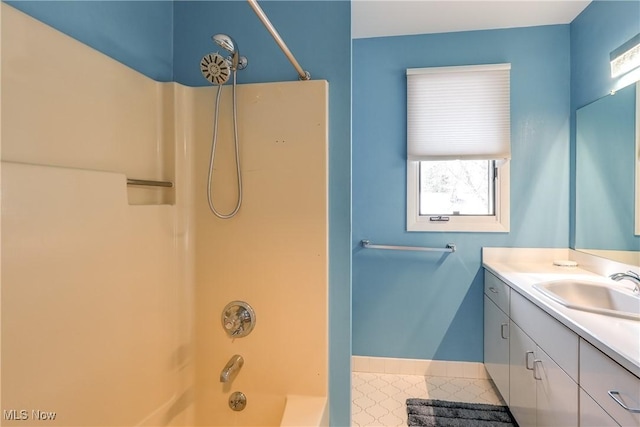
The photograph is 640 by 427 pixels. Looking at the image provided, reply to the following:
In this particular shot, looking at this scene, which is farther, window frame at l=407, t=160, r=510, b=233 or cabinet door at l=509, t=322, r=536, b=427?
window frame at l=407, t=160, r=510, b=233

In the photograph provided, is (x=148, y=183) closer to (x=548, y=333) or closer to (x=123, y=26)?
(x=123, y=26)

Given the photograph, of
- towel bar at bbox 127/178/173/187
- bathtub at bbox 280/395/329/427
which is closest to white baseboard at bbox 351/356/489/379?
bathtub at bbox 280/395/329/427

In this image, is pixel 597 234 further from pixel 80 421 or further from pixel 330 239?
pixel 80 421

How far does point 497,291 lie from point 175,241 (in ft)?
6.32

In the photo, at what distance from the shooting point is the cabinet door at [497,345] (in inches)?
75.2

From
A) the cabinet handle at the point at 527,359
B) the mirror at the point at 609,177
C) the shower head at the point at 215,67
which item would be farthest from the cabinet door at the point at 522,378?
the shower head at the point at 215,67

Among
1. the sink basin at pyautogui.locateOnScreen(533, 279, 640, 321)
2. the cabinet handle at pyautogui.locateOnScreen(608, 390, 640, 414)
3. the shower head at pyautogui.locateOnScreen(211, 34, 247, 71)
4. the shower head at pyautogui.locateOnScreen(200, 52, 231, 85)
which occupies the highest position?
the shower head at pyautogui.locateOnScreen(211, 34, 247, 71)

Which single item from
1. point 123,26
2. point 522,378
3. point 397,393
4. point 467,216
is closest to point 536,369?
point 522,378

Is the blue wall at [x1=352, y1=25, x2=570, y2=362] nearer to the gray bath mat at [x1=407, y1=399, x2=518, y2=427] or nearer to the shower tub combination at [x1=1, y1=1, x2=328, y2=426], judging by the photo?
the gray bath mat at [x1=407, y1=399, x2=518, y2=427]

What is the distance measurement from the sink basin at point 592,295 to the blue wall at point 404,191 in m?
0.59

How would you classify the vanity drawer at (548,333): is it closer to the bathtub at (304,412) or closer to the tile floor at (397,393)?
the tile floor at (397,393)

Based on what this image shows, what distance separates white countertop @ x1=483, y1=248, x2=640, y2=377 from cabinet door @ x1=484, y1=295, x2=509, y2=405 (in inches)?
10.6

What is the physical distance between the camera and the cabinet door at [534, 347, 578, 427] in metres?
1.21

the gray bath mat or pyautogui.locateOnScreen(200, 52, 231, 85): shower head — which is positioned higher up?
pyautogui.locateOnScreen(200, 52, 231, 85): shower head
